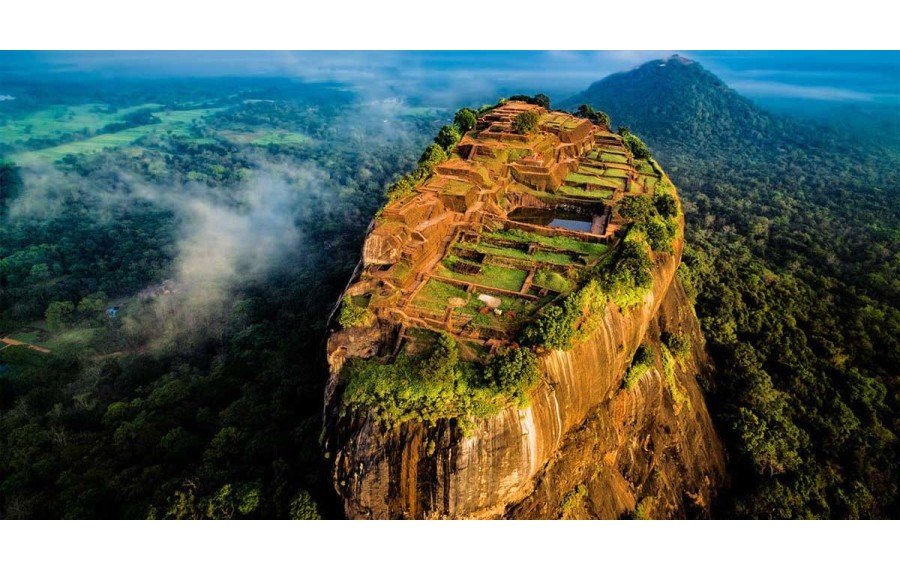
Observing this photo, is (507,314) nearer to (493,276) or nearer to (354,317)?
(493,276)

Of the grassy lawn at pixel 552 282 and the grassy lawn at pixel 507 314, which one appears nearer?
the grassy lawn at pixel 507 314

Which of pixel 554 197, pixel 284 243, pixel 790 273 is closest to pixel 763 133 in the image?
pixel 790 273

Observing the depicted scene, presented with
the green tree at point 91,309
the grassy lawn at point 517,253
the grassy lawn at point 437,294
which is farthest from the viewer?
the green tree at point 91,309

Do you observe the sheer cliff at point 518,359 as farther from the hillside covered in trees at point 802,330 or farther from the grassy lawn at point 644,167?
the grassy lawn at point 644,167

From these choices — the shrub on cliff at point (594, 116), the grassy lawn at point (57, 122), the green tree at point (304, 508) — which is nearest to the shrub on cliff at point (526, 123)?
the shrub on cliff at point (594, 116)

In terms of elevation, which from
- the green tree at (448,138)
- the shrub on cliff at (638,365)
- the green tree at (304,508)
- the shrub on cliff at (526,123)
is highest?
the shrub on cliff at (526,123)

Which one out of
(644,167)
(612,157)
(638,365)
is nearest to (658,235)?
(638,365)
